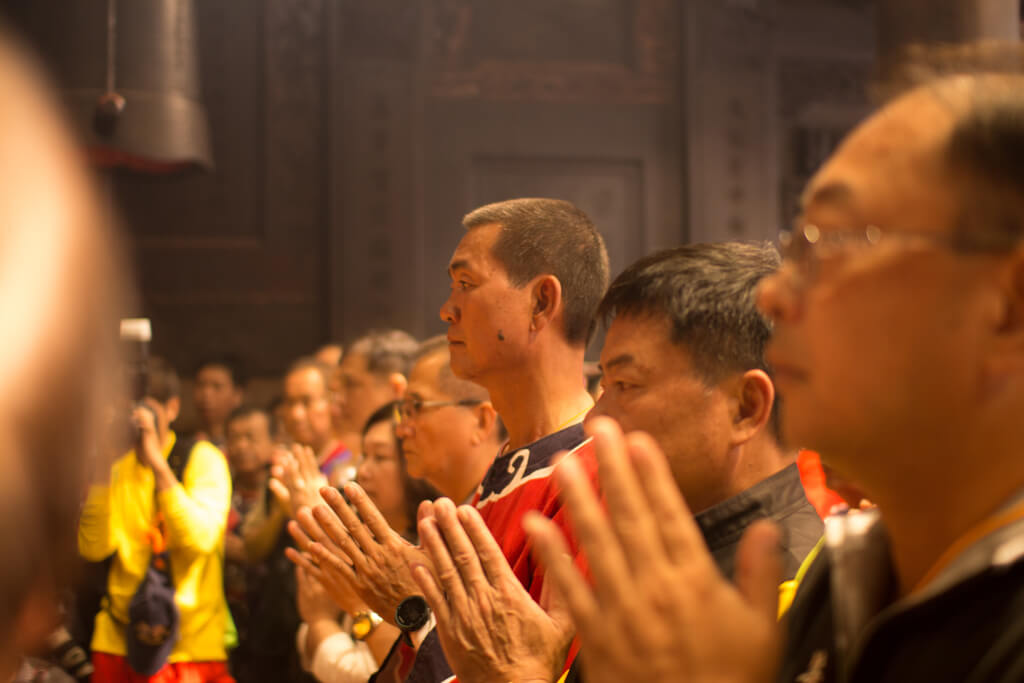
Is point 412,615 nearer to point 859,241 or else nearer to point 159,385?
point 859,241

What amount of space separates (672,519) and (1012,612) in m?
0.25

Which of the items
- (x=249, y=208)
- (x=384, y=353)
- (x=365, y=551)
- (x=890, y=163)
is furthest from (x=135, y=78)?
(x=890, y=163)

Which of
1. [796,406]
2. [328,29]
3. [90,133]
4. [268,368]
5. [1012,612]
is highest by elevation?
[328,29]

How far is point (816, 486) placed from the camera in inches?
97.7

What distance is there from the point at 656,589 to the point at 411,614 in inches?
46.4

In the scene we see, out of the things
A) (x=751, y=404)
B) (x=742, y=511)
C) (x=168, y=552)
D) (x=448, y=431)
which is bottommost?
(x=168, y=552)

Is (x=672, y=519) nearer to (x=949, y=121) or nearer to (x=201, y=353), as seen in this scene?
(x=949, y=121)

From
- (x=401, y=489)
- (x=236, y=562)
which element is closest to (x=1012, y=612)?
(x=401, y=489)

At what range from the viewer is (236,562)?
3906mm

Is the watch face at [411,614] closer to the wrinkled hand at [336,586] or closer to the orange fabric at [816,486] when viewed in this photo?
the wrinkled hand at [336,586]

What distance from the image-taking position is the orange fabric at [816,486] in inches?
93.8

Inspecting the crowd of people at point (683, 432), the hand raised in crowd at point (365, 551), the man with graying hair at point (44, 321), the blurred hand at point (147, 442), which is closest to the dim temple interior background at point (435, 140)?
the blurred hand at point (147, 442)

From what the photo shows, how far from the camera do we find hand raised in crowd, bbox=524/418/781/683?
0.73 meters

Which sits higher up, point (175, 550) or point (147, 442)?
point (147, 442)
